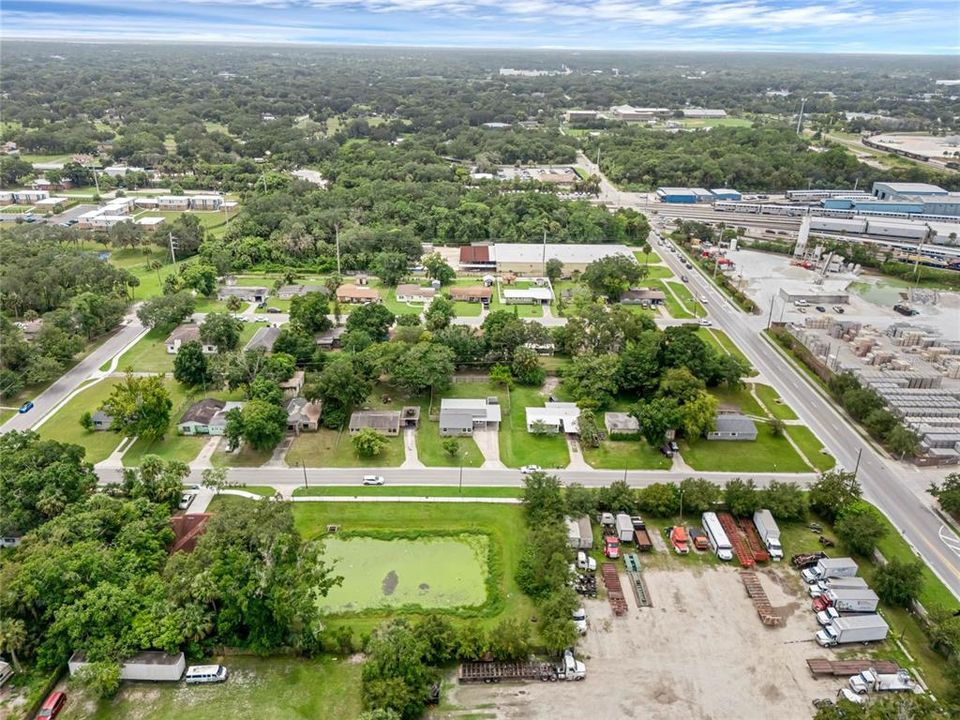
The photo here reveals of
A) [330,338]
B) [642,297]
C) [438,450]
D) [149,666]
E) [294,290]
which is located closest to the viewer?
[149,666]

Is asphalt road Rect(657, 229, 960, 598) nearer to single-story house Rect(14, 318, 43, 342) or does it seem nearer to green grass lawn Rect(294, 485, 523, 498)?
green grass lawn Rect(294, 485, 523, 498)

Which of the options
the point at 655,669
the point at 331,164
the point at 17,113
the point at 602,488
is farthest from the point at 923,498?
the point at 17,113

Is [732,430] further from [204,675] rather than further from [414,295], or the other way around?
[414,295]

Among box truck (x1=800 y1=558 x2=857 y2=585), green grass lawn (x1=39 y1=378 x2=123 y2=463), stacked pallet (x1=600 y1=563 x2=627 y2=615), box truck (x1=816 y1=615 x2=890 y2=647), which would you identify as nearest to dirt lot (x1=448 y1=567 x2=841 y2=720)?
stacked pallet (x1=600 y1=563 x2=627 y2=615)

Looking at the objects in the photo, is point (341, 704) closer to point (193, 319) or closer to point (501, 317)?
point (501, 317)

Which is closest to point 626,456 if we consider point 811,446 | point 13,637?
point 811,446

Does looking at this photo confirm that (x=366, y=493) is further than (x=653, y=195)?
No

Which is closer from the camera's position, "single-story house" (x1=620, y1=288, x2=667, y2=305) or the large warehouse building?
"single-story house" (x1=620, y1=288, x2=667, y2=305)
